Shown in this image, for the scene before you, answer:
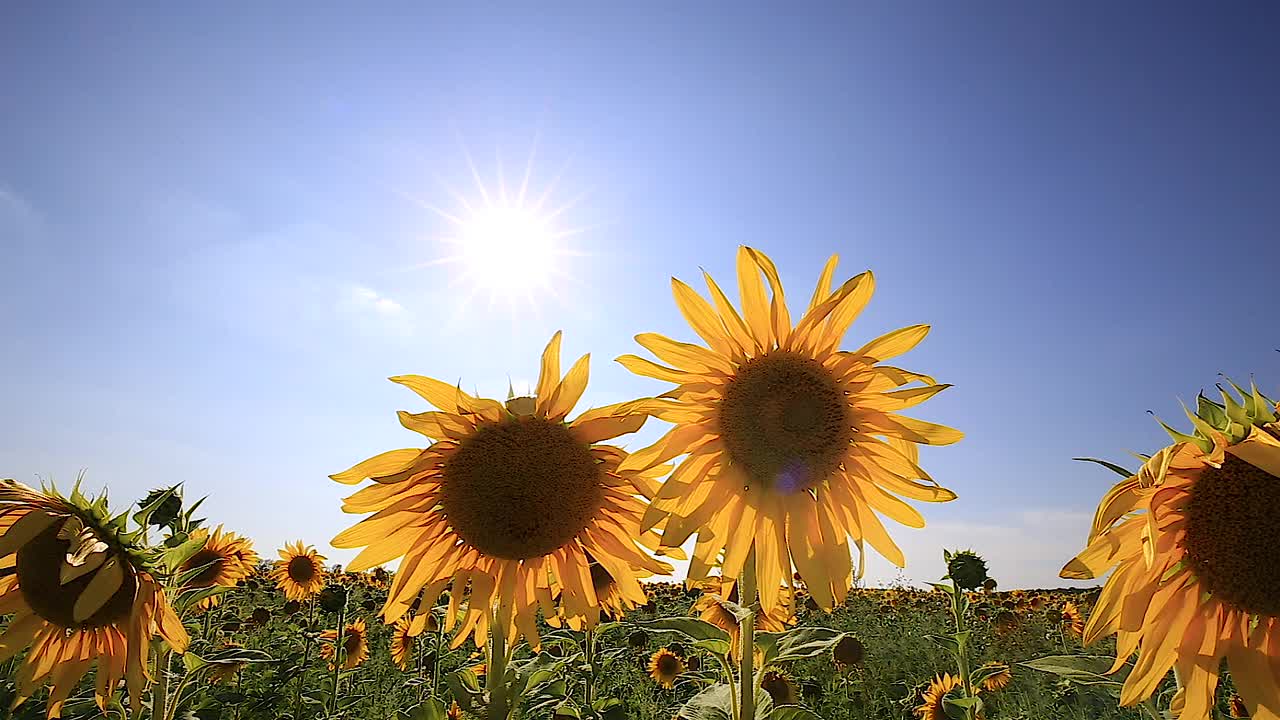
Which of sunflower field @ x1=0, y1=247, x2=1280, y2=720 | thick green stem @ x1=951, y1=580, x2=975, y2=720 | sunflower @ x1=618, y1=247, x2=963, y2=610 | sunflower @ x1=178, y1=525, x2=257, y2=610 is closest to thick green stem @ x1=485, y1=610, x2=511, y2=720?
sunflower field @ x1=0, y1=247, x2=1280, y2=720

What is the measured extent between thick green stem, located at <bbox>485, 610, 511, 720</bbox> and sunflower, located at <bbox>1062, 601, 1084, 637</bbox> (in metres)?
10.0

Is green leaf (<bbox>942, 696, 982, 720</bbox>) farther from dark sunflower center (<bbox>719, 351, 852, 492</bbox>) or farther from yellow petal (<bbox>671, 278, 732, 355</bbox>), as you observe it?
yellow petal (<bbox>671, 278, 732, 355</bbox>)

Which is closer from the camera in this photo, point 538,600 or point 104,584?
point 104,584

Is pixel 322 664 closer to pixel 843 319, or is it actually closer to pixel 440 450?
pixel 440 450

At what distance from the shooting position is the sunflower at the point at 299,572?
9.16 meters

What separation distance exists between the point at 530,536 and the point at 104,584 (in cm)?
150

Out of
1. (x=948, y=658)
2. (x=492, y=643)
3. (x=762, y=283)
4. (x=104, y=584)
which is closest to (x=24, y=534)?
(x=104, y=584)

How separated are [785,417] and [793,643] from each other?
0.74m

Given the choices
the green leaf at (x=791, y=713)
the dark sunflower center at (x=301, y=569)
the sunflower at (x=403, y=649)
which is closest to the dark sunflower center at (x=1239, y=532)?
the green leaf at (x=791, y=713)

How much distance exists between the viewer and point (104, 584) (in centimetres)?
240

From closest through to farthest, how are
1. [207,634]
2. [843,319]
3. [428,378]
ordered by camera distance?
1. [843,319]
2. [428,378]
3. [207,634]

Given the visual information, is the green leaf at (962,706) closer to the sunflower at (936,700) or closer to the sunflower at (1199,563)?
the sunflower at (1199,563)

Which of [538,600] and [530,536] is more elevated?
[530,536]

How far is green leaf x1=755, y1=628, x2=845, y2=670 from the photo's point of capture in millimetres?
2045
